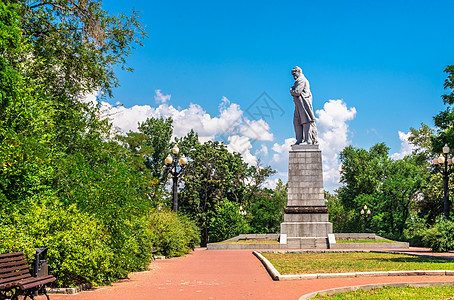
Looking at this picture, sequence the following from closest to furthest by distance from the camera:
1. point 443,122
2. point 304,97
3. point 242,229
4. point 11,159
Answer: point 11,159 < point 443,122 < point 304,97 < point 242,229

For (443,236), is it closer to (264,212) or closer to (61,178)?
(61,178)

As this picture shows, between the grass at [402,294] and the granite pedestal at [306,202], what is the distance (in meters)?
15.6

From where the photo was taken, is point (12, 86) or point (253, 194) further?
point (253, 194)

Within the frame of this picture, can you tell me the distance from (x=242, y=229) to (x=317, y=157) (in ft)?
47.5

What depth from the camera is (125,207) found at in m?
10.6

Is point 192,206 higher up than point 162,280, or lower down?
higher up

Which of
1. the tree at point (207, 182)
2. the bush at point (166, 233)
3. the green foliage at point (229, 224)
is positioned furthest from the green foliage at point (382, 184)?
the bush at point (166, 233)

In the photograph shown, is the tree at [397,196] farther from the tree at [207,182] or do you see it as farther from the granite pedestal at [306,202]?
the granite pedestal at [306,202]

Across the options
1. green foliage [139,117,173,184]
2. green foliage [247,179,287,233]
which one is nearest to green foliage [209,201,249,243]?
green foliage [247,179,287,233]

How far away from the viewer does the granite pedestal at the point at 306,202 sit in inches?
995

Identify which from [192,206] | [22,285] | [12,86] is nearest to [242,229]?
[192,206]

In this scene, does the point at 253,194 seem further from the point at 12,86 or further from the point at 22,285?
the point at 22,285

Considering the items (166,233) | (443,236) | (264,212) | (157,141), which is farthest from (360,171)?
(166,233)

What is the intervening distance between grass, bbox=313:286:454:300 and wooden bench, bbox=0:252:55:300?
4918 mm
